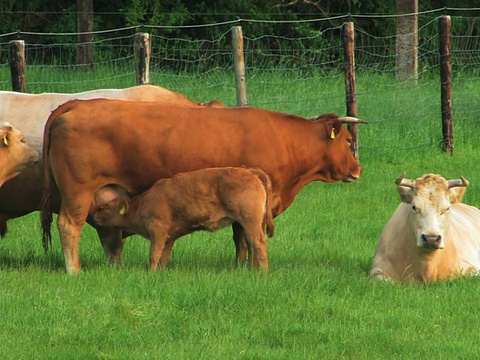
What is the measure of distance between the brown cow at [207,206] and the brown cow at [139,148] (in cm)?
29

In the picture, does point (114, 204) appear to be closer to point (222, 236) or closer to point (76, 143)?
point (76, 143)

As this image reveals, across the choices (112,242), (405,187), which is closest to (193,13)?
(112,242)

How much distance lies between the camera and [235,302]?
Answer: 8.23 m

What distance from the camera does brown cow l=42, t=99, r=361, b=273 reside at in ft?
31.8

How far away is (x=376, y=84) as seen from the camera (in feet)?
67.6

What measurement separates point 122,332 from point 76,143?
2.63 m

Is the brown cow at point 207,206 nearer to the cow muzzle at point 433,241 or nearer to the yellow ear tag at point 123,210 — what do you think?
the yellow ear tag at point 123,210

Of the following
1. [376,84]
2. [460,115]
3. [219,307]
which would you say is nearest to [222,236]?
[219,307]

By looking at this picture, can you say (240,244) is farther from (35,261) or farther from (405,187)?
(35,261)

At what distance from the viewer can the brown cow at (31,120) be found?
1032 cm

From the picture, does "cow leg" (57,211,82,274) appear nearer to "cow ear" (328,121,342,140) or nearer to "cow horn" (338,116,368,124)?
"cow ear" (328,121,342,140)

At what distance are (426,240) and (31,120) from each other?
13.2 feet

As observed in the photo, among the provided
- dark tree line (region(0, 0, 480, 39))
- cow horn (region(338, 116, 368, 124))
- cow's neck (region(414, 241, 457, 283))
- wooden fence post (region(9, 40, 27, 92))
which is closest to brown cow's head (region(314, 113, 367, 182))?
cow horn (region(338, 116, 368, 124))

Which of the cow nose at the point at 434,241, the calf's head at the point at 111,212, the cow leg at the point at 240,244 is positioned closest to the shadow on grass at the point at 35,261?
the calf's head at the point at 111,212
